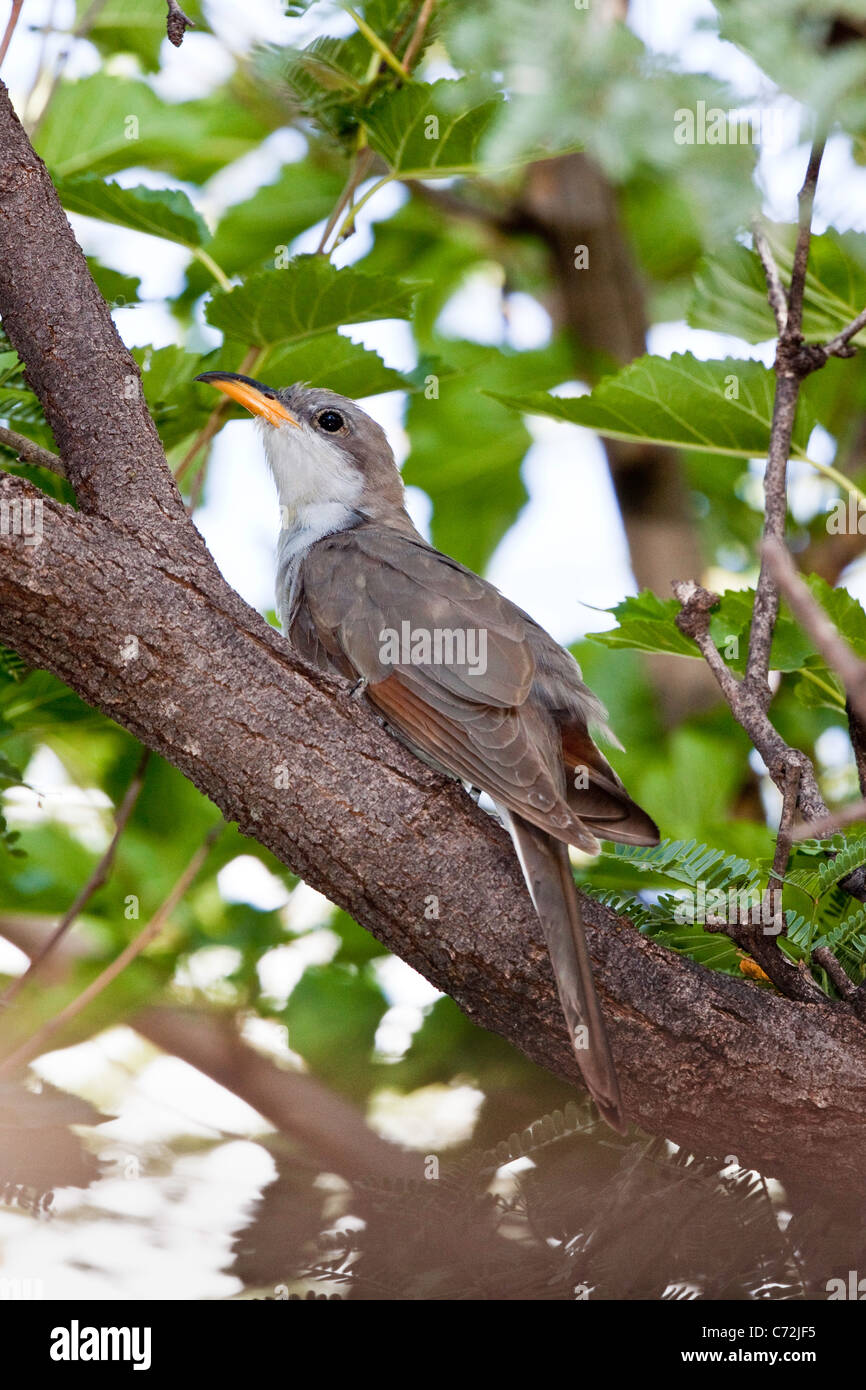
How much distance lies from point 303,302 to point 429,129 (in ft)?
1.71

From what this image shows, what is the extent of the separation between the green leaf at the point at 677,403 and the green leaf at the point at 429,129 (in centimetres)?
66

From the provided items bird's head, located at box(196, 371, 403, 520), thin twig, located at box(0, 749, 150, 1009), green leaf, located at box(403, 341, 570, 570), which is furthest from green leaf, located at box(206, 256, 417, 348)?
green leaf, located at box(403, 341, 570, 570)

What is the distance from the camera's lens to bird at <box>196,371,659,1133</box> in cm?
242

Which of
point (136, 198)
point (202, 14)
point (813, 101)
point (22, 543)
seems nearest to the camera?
point (813, 101)

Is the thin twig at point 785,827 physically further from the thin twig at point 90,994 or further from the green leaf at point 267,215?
the green leaf at point 267,215

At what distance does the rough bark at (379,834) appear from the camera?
7.75 ft

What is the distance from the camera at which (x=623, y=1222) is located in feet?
7.79

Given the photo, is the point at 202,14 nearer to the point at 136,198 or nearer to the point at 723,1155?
the point at 136,198

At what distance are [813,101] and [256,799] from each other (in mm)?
1602

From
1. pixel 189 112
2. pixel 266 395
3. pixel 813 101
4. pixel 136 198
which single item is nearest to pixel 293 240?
pixel 189 112

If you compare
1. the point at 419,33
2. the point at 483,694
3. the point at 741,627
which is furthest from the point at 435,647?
the point at 419,33

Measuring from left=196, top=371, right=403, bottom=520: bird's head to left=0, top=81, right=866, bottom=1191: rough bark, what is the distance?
1881 millimetres

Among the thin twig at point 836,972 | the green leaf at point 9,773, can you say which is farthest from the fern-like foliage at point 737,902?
the green leaf at point 9,773
